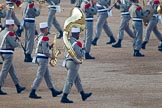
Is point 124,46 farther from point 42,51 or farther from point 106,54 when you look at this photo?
point 42,51

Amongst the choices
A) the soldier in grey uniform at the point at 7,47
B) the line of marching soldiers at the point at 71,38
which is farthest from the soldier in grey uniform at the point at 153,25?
the soldier in grey uniform at the point at 7,47

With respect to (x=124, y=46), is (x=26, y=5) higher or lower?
higher

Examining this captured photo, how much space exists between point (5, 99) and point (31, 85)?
1841 mm

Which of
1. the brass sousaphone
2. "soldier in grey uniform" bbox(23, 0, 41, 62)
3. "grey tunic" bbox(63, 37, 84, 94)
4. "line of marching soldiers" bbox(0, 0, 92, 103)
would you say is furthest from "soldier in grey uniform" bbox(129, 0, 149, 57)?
"grey tunic" bbox(63, 37, 84, 94)

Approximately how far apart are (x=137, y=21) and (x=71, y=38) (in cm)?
712

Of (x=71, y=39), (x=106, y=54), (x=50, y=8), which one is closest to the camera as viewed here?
(x=71, y=39)

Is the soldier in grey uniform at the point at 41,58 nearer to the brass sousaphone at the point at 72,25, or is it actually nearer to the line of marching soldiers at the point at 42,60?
the line of marching soldiers at the point at 42,60

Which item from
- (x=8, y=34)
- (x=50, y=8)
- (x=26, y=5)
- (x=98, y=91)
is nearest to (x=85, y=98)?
(x=98, y=91)

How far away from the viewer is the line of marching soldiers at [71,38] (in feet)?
68.3

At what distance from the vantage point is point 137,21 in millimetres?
27531

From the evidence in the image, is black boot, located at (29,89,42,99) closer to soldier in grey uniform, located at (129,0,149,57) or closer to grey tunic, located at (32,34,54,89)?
grey tunic, located at (32,34,54,89)

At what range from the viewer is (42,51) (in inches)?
839

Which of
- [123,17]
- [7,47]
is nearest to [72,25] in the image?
[7,47]

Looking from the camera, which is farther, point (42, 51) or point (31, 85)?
point (31, 85)
